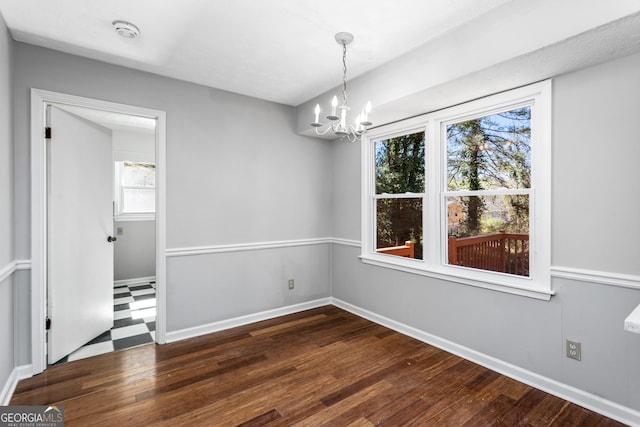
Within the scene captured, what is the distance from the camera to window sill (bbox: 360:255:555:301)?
230 centimetres

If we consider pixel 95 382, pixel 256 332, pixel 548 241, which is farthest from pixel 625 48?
pixel 95 382

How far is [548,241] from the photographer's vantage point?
7.38 ft

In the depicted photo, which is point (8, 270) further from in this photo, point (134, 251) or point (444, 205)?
point (444, 205)

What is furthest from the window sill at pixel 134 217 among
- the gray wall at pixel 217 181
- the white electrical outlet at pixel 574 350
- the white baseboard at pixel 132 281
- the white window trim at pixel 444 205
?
the white electrical outlet at pixel 574 350

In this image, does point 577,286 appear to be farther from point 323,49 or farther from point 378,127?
point 323,49

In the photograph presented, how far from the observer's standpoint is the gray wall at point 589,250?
1920 mm

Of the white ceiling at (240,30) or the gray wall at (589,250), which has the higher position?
the white ceiling at (240,30)

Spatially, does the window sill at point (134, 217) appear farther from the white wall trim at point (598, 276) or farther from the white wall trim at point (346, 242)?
the white wall trim at point (598, 276)

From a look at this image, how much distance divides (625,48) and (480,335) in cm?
214

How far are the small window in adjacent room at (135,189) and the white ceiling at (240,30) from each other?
9.41 feet
